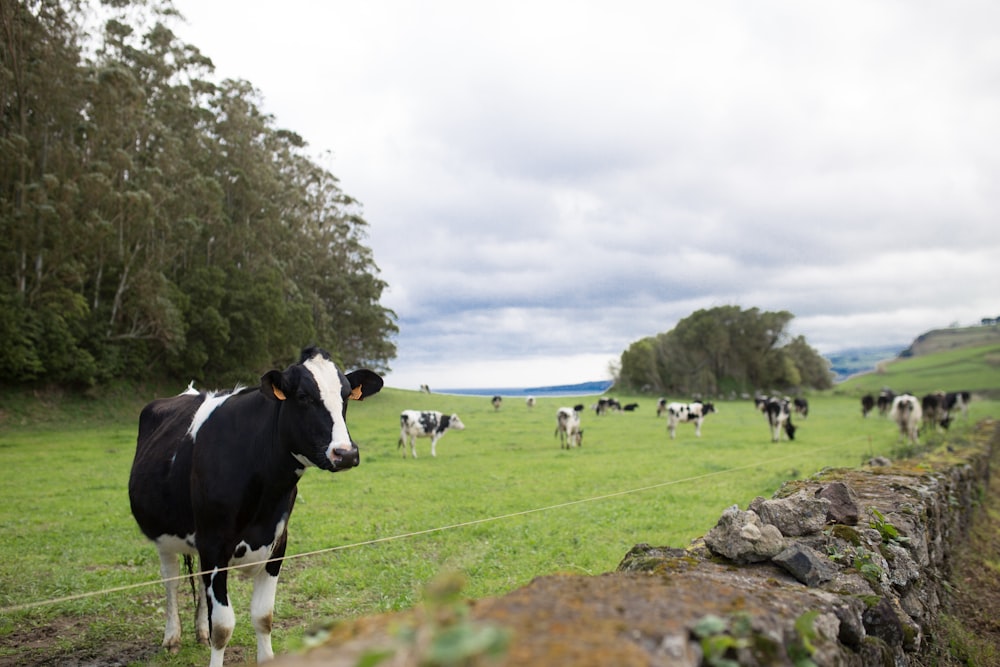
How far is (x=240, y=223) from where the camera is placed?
1444 inches

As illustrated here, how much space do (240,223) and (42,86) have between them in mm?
11799

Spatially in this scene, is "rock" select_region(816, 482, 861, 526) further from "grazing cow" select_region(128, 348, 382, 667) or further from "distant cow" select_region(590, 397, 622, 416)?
"distant cow" select_region(590, 397, 622, 416)

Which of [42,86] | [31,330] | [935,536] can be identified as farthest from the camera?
[42,86]

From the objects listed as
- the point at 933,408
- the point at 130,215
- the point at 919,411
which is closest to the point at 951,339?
the point at 933,408

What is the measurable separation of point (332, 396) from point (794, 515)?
3.41 m

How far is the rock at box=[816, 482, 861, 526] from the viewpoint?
465 cm

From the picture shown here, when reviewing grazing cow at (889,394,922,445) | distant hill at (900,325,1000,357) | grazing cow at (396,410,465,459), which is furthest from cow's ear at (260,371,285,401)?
distant hill at (900,325,1000,357)

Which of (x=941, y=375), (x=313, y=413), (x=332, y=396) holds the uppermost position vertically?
(x=941, y=375)

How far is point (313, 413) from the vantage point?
4.63m

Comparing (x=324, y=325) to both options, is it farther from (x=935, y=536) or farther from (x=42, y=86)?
(x=935, y=536)

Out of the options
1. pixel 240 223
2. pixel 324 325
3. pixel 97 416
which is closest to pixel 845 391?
pixel 324 325

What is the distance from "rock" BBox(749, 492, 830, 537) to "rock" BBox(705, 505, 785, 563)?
49 centimetres

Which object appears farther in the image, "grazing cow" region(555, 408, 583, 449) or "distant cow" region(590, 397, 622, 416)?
"distant cow" region(590, 397, 622, 416)

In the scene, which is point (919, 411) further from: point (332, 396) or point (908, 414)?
point (332, 396)
